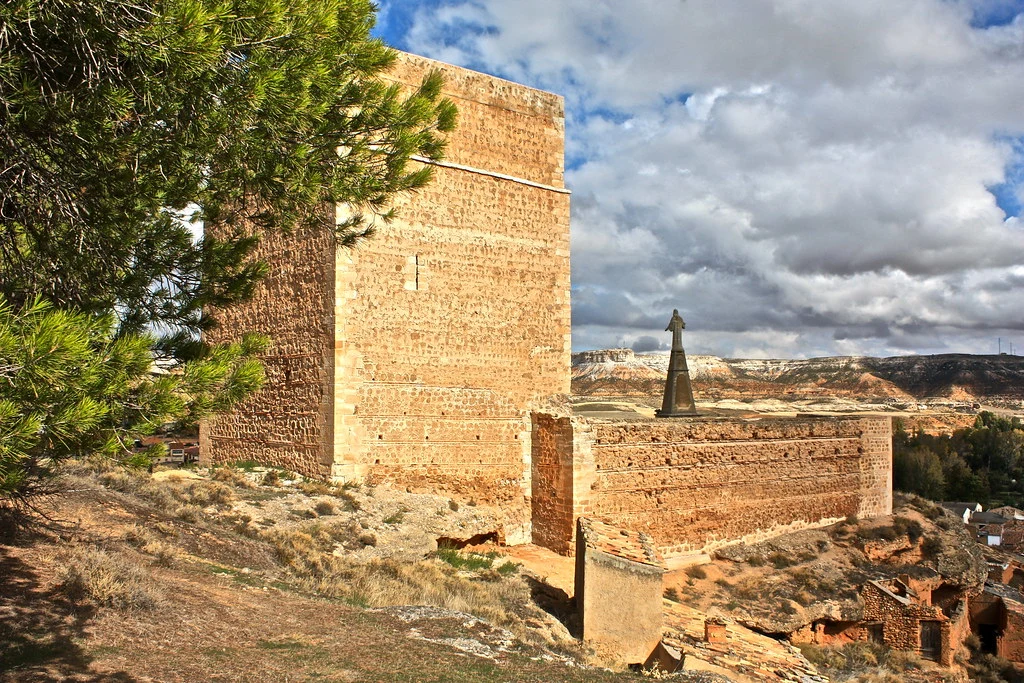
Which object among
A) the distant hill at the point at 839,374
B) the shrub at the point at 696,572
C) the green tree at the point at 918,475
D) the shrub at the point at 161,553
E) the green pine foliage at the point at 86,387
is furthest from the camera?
the distant hill at the point at 839,374

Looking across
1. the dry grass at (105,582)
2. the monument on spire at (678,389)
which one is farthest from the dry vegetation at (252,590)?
the monument on spire at (678,389)

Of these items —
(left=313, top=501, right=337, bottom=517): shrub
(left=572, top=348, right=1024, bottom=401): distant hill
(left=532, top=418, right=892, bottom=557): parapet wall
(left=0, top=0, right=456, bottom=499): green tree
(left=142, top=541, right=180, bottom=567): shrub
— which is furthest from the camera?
(left=572, top=348, right=1024, bottom=401): distant hill

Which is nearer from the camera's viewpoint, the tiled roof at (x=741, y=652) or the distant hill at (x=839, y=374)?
the tiled roof at (x=741, y=652)

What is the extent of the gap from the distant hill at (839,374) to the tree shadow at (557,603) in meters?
48.8

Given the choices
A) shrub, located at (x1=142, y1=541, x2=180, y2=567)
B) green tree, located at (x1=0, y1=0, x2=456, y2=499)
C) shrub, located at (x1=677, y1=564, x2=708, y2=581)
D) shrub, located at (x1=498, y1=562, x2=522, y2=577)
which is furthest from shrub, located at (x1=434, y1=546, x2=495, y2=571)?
green tree, located at (x1=0, y1=0, x2=456, y2=499)

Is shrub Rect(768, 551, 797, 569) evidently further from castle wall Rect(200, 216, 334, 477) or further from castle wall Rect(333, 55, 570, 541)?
castle wall Rect(200, 216, 334, 477)

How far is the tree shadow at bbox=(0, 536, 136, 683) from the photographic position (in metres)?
5.16

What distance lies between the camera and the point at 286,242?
12852 mm

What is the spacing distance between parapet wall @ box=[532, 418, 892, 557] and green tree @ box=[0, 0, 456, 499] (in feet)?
28.3

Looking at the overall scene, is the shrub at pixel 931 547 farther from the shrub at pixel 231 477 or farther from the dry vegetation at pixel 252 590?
the shrub at pixel 231 477

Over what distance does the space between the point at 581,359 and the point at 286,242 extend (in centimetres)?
5151

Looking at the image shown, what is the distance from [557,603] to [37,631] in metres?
6.27

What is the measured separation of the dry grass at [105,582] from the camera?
6.40 meters

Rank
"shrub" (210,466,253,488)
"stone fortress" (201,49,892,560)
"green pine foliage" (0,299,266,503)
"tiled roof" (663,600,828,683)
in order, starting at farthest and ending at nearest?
"stone fortress" (201,49,892,560) < "shrub" (210,466,253,488) < "tiled roof" (663,600,828,683) < "green pine foliage" (0,299,266,503)
